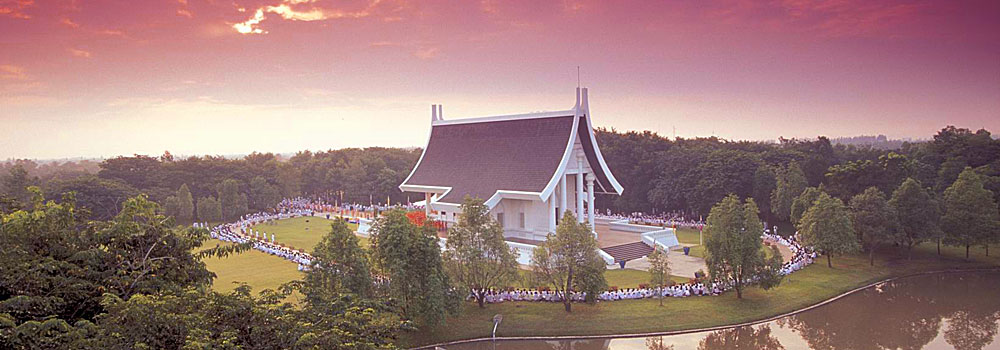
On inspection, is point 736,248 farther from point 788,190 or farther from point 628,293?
point 788,190

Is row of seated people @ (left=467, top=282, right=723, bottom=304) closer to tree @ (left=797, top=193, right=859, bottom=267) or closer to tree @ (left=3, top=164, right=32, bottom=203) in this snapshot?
tree @ (left=797, top=193, right=859, bottom=267)

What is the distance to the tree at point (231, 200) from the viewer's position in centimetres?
4175

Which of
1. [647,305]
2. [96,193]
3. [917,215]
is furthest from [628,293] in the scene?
[96,193]

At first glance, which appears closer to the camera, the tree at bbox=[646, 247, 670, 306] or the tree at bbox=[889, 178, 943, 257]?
the tree at bbox=[646, 247, 670, 306]

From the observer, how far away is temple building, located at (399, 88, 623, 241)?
25.9 m

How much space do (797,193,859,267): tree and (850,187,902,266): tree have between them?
0.84m

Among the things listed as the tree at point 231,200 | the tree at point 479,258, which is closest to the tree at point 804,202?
the tree at point 479,258

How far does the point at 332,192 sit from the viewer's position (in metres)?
51.8

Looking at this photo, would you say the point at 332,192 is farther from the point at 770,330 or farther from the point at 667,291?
the point at 770,330

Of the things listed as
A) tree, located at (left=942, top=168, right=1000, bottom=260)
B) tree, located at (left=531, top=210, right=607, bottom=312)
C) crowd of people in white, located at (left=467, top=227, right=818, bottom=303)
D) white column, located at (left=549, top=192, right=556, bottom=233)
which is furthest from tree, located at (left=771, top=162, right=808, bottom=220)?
tree, located at (left=531, top=210, right=607, bottom=312)

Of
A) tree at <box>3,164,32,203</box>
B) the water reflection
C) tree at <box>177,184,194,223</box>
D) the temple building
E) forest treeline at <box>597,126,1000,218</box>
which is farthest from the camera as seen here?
tree at <box>177,184,194,223</box>

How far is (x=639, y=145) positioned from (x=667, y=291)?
2284 centimetres

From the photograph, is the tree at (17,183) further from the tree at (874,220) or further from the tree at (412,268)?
the tree at (874,220)

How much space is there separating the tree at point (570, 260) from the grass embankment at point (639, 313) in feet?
2.89
